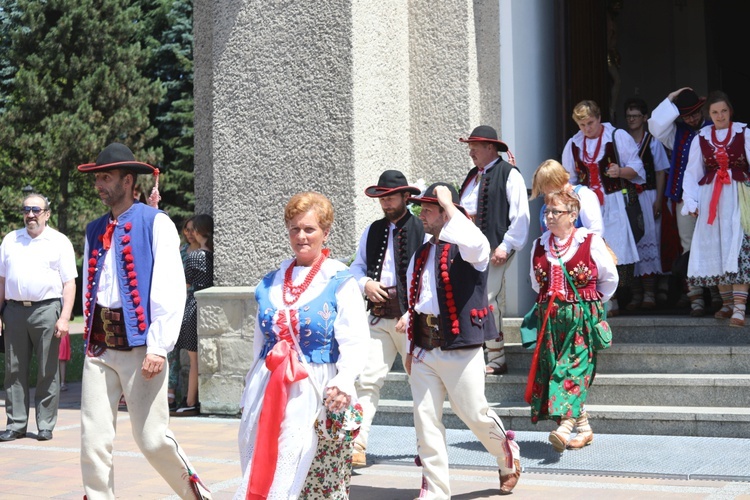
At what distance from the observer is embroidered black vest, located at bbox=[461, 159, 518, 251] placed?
26.1 feet

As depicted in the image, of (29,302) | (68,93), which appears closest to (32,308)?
(29,302)

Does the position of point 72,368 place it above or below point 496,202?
below

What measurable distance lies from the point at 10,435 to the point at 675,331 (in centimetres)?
560

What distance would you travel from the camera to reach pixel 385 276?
23.1 feet

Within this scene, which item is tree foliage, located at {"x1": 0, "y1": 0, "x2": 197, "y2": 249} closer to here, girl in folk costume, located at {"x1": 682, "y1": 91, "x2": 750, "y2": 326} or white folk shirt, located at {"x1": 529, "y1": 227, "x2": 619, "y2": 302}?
girl in folk costume, located at {"x1": 682, "y1": 91, "x2": 750, "y2": 326}

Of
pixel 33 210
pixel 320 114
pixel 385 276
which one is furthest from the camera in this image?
pixel 320 114

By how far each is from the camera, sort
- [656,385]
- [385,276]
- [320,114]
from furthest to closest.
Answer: [320,114] < [656,385] < [385,276]

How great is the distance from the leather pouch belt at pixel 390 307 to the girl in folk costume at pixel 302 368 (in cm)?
203

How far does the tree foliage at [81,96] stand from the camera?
30312mm

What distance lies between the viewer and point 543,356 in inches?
283

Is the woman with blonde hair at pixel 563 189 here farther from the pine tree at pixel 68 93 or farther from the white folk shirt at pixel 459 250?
the pine tree at pixel 68 93

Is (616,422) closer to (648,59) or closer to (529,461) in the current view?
(529,461)

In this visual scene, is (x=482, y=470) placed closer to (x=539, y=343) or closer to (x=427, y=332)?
(x=539, y=343)

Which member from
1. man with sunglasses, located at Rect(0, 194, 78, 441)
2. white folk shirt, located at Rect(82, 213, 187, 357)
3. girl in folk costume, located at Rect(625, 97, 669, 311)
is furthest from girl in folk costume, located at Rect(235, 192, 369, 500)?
girl in folk costume, located at Rect(625, 97, 669, 311)
